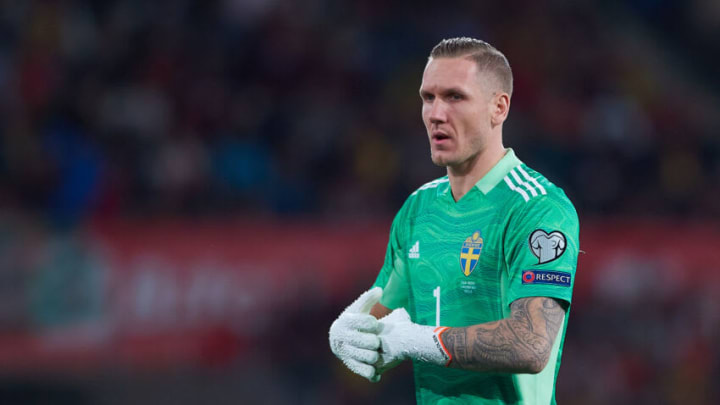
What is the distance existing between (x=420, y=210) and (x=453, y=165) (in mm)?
281

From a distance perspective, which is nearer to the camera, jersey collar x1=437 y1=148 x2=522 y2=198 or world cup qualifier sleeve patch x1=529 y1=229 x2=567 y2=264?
world cup qualifier sleeve patch x1=529 y1=229 x2=567 y2=264

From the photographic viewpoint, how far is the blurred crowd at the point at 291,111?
30.8 feet

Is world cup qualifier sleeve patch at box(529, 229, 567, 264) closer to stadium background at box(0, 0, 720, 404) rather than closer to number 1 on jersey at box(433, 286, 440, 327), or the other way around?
number 1 on jersey at box(433, 286, 440, 327)

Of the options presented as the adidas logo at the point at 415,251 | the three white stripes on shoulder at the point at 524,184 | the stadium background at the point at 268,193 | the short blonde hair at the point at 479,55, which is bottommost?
the stadium background at the point at 268,193

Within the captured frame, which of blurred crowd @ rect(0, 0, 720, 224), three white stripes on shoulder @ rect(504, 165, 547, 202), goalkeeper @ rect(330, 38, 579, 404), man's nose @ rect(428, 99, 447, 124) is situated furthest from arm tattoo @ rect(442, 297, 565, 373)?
blurred crowd @ rect(0, 0, 720, 224)

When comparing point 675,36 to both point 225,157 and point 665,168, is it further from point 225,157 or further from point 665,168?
point 225,157

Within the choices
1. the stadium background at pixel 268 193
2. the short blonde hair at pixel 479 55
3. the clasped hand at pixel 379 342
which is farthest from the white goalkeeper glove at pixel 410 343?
the stadium background at pixel 268 193

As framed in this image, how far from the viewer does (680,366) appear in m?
11.6

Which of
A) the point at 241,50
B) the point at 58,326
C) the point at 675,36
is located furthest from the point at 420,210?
the point at 675,36

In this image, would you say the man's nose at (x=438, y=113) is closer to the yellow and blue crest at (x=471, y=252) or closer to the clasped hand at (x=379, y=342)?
the yellow and blue crest at (x=471, y=252)

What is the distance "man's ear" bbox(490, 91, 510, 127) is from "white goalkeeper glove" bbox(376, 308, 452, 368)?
0.92m

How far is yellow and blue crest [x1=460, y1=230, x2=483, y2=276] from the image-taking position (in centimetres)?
371

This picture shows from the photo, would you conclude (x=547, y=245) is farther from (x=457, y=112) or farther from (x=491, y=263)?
(x=457, y=112)

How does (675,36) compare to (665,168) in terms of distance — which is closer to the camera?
(665,168)
